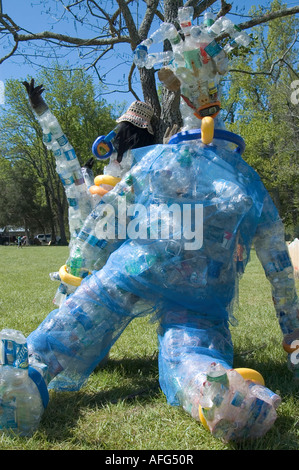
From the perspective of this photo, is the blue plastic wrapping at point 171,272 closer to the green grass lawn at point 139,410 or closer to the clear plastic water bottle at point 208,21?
the green grass lawn at point 139,410

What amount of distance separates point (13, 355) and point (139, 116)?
5.75ft

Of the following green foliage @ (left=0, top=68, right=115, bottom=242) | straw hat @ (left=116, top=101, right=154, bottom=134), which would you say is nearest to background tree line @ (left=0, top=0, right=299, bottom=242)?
green foliage @ (left=0, top=68, right=115, bottom=242)

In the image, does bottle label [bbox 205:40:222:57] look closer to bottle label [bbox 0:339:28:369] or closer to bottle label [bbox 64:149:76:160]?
bottle label [bbox 64:149:76:160]

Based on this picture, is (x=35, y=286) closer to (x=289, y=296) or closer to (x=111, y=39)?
(x=111, y=39)

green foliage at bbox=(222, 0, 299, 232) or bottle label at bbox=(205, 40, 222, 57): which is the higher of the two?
green foliage at bbox=(222, 0, 299, 232)

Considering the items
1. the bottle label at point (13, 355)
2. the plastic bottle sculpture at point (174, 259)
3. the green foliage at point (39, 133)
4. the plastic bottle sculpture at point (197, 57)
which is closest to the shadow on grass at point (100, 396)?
the plastic bottle sculpture at point (174, 259)

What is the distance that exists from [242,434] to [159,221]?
1.07 m

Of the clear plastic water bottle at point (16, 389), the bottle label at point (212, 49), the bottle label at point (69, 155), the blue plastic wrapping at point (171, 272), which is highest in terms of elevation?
the bottle label at point (212, 49)

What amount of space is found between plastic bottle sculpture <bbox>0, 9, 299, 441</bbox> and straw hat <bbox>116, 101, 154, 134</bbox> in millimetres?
419

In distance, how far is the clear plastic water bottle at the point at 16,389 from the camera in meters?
1.96

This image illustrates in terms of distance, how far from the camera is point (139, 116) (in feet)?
9.82

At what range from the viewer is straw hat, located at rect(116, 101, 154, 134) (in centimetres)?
296

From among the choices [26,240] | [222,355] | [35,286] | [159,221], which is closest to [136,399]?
[222,355]

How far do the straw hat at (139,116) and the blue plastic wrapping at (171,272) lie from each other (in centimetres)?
56
